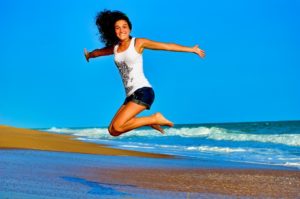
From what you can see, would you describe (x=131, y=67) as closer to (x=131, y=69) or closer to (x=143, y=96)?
(x=131, y=69)

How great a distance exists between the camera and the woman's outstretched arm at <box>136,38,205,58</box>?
669 centimetres

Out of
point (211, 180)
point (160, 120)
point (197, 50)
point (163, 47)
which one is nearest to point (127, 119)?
point (160, 120)

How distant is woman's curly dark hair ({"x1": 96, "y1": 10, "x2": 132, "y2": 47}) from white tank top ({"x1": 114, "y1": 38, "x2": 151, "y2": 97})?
1.55 ft

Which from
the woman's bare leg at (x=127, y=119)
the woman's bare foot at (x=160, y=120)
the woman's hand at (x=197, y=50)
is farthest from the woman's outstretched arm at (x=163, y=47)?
the woman's bare foot at (x=160, y=120)

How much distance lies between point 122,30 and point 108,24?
51cm

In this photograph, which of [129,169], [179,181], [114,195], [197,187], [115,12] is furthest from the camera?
[129,169]

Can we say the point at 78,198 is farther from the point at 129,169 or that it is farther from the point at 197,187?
the point at 129,169

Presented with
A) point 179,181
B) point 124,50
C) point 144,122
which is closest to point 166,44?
point 124,50

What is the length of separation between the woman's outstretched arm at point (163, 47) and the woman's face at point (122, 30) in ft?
0.62

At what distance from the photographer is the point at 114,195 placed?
6.20 m

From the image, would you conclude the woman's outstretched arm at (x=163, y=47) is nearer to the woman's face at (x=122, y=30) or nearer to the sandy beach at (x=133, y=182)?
the woman's face at (x=122, y=30)

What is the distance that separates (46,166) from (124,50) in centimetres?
300

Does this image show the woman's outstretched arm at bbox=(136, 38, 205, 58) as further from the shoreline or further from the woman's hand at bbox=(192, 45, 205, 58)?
the shoreline

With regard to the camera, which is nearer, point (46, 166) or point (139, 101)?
point (139, 101)
